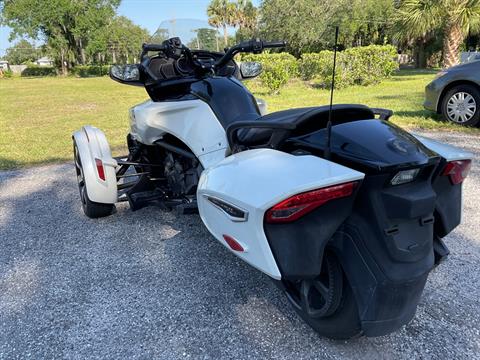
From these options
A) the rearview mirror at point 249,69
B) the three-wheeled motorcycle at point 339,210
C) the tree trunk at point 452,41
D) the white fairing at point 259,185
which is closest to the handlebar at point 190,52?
the rearview mirror at point 249,69

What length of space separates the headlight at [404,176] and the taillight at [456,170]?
16.4 inches

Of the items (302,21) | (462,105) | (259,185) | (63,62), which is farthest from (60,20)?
(259,185)

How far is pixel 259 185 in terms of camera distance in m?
1.66

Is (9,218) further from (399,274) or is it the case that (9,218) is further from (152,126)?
(399,274)

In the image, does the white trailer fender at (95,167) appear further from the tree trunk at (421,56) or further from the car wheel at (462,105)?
the tree trunk at (421,56)

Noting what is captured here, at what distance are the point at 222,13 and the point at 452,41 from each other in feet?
140

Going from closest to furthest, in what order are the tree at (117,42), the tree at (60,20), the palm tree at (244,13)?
the tree at (60,20)
the tree at (117,42)
the palm tree at (244,13)

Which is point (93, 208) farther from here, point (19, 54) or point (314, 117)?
point (19, 54)

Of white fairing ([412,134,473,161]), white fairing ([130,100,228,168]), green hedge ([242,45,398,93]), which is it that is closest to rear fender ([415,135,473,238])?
white fairing ([412,134,473,161])

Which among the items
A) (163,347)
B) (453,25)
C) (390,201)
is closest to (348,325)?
(390,201)

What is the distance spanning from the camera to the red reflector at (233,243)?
184 centimetres

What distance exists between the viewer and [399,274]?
1612 millimetres

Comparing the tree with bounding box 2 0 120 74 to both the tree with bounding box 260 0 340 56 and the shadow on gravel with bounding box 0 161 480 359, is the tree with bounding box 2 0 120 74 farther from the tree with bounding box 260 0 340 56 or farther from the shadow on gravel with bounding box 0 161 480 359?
the shadow on gravel with bounding box 0 161 480 359

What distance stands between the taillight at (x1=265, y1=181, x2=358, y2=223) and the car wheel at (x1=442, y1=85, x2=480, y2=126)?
6472mm
